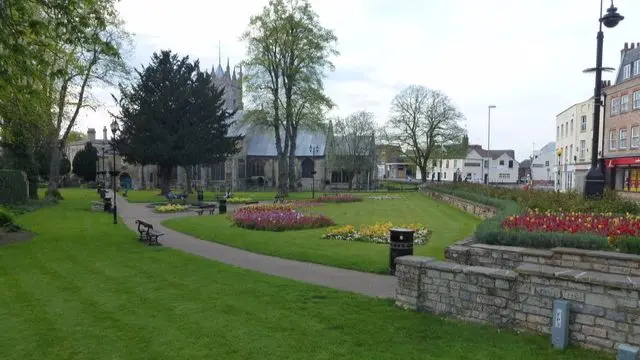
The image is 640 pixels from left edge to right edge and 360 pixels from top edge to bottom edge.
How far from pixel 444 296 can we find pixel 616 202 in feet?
31.1

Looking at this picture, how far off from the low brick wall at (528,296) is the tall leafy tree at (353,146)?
55.4 meters

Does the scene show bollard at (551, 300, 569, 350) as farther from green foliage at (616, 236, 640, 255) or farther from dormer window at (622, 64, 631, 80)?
dormer window at (622, 64, 631, 80)

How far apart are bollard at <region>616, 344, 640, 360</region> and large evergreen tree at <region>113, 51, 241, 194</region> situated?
39.0 metres

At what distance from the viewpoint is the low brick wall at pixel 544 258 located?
7336 millimetres

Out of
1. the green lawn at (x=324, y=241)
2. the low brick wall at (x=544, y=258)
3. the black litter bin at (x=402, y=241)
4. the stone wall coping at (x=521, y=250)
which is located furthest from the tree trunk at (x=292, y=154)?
the stone wall coping at (x=521, y=250)

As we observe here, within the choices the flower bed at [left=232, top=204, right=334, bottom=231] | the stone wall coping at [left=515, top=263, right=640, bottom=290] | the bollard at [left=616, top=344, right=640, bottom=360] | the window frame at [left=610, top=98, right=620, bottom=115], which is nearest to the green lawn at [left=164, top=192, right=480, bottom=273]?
the flower bed at [left=232, top=204, right=334, bottom=231]

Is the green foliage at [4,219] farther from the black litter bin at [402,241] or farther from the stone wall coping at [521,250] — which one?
the stone wall coping at [521,250]

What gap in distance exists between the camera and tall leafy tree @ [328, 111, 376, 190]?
63.1m

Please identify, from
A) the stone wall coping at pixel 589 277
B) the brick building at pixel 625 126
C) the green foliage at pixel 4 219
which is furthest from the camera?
the brick building at pixel 625 126

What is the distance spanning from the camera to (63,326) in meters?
6.62

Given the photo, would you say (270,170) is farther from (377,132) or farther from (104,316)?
(104,316)

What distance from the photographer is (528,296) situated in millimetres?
6133

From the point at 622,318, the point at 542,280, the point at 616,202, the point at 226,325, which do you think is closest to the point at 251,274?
the point at 226,325

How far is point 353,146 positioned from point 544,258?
56.3 metres
